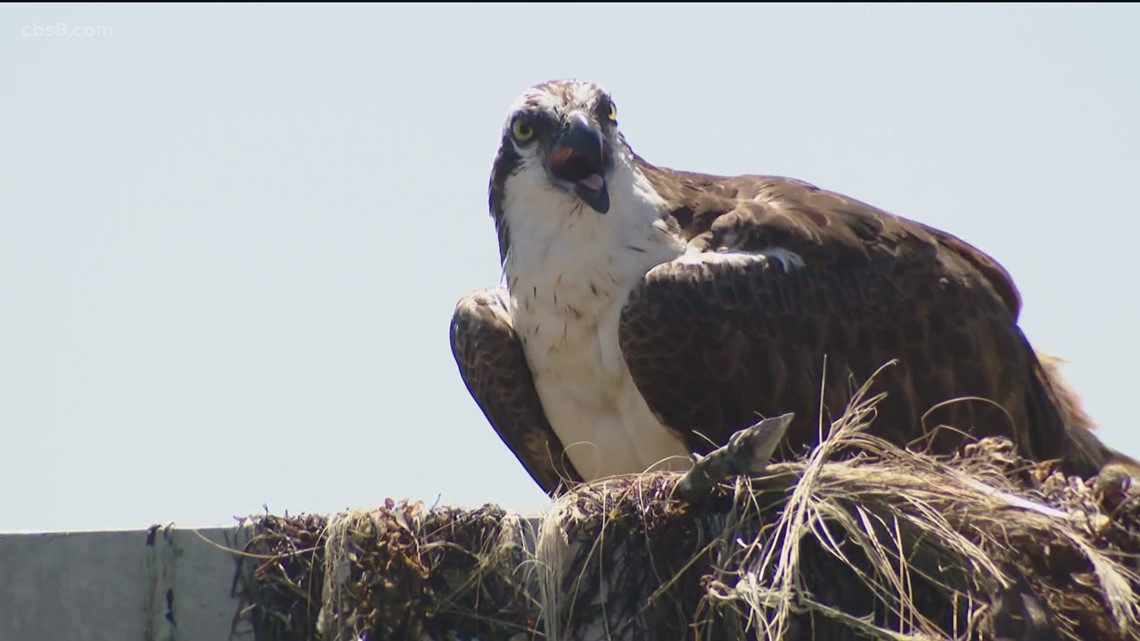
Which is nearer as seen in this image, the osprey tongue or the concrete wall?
the concrete wall

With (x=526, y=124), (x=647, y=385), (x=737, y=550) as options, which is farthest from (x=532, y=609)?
(x=526, y=124)

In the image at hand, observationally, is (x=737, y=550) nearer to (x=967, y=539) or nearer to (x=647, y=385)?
(x=967, y=539)

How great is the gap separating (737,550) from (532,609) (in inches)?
28.4

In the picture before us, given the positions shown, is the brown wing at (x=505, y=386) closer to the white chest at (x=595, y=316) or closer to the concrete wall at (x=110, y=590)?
the white chest at (x=595, y=316)

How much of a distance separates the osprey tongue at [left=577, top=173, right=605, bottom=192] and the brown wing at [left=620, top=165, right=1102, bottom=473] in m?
0.36

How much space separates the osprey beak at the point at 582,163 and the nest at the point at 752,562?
4.66 ft

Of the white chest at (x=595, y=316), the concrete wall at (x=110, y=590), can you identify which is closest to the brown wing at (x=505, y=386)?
the white chest at (x=595, y=316)

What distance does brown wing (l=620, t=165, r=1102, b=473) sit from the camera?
6516mm

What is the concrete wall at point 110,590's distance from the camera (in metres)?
5.53

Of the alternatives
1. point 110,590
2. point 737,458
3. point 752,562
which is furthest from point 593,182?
point 110,590

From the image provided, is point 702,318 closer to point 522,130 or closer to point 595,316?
point 595,316

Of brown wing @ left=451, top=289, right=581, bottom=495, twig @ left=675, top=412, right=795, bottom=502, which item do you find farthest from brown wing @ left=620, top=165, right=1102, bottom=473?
twig @ left=675, top=412, right=795, bottom=502

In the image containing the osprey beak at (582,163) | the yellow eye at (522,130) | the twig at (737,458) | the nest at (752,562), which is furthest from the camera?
the yellow eye at (522,130)

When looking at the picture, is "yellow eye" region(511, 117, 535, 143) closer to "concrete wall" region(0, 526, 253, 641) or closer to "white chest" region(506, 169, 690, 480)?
"white chest" region(506, 169, 690, 480)
